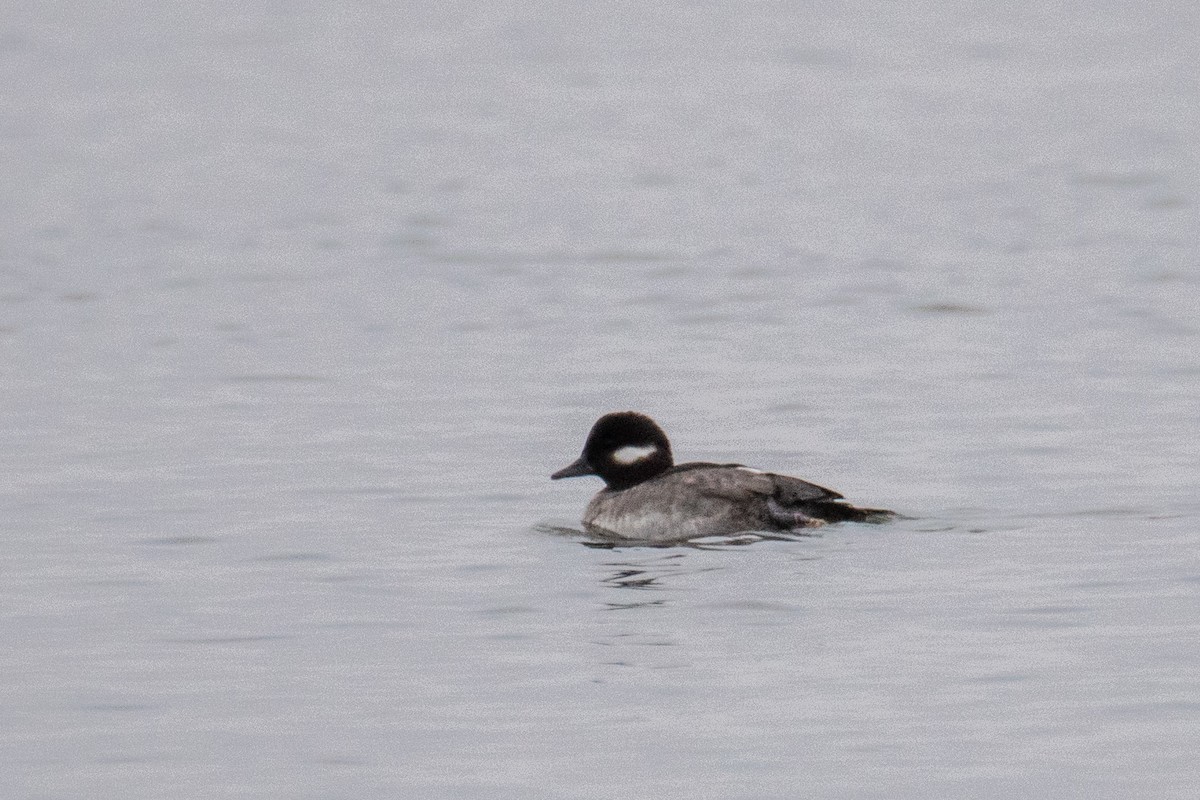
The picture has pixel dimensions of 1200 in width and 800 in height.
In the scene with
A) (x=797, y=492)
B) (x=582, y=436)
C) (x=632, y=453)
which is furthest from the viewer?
(x=582, y=436)

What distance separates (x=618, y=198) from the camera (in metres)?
30.2

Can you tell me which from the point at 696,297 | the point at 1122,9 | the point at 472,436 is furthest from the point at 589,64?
the point at 472,436

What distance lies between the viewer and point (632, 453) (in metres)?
14.3

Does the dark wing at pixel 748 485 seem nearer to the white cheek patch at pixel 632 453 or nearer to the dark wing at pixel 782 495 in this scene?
the dark wing at pixel 782 495

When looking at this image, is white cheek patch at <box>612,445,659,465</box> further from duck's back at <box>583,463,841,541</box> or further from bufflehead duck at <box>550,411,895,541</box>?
duck's back at <box>583,463,841,541</box>

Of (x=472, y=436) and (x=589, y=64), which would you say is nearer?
(x=472, y=436)

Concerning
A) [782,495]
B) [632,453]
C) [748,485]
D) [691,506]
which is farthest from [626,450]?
[782,495]

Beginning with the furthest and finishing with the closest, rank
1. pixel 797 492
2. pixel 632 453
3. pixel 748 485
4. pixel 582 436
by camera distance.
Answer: pixel 582 436
pixel 632 453
pixel 748 485
pixel 797 492

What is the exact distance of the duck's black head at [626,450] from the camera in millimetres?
14297

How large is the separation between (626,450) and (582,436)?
209 cm

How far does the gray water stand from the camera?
31.4ft

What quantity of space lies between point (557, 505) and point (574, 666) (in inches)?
165

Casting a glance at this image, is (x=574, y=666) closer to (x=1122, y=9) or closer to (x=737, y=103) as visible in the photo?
(x=737, y=103)

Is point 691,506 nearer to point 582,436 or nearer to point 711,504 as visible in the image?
point 711,504
